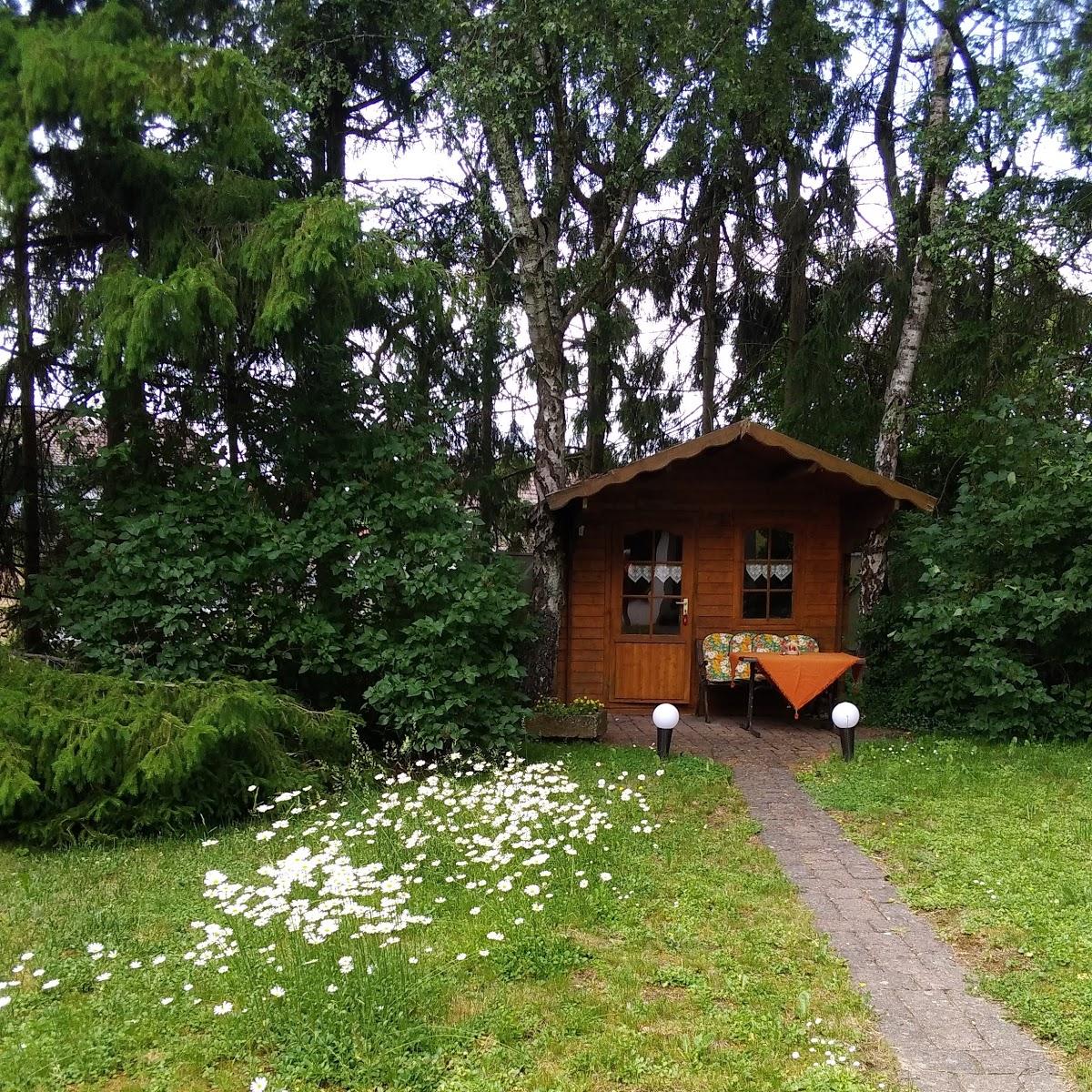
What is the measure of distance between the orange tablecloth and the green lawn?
253 centimetres

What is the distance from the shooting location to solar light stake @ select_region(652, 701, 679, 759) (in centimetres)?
630

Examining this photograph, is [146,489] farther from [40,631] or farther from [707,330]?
[707,330]

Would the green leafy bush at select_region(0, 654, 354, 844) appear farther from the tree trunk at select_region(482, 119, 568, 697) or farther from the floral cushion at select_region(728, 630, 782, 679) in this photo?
the floral cushion at select_region(728, 630, 782, 679)

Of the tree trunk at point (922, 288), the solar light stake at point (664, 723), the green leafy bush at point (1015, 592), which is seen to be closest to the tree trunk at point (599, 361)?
the tree trunk at point (922, 288)

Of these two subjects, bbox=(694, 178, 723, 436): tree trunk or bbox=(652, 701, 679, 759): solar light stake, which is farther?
bbox=(694, 178, 723, 436): tree trunk

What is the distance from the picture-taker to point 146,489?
5785 millimetres

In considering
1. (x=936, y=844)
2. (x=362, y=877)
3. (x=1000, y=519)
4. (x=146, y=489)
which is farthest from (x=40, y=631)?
(x=1000, y=519)

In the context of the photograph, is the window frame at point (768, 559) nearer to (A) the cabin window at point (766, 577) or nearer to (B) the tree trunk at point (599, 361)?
(A) the cabin window at point (766, 577)

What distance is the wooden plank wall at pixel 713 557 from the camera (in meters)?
8.89

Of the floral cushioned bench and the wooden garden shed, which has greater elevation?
the wooden garden shed

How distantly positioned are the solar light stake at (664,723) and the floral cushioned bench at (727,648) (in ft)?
5.82

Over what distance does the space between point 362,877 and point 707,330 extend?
1079 cm

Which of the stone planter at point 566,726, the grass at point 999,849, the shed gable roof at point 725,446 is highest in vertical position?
the shed gable roof at point 725,446

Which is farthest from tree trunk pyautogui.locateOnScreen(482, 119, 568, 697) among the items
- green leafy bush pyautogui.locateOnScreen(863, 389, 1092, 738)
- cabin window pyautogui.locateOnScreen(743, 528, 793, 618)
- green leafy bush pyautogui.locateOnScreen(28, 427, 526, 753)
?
green leafy bush pyautogui.locateOnScreen(863, 389, 1092, 738)
